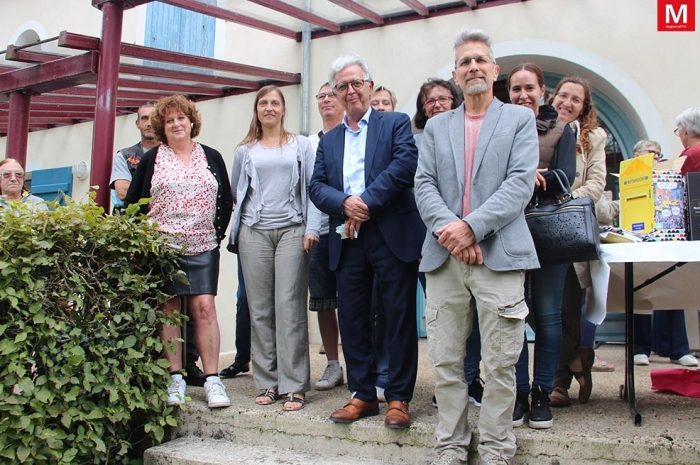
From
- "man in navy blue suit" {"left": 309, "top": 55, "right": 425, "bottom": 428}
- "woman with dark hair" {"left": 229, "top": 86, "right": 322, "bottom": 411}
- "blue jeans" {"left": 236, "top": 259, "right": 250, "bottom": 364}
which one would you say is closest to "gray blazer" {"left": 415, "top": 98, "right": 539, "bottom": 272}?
"man in navy blue suit" {"left": 309, "top": 55, "right": 425, "bottom": 428}

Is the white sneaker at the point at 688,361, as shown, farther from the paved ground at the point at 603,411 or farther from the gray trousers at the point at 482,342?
the gray trousers at the point at 482,342

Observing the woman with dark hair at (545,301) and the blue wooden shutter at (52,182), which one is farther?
the blue wooden shutter at (52,182)

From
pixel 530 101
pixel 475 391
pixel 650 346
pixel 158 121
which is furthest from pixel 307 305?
pixel 650 346

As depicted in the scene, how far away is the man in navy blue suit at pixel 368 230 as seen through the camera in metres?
3.18

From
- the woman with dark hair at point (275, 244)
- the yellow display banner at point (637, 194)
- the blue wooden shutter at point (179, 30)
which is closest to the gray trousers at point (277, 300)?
the woman with dark hair at point (275, 244)

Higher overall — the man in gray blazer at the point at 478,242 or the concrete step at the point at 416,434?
the man in gray blazer at the point at 478,242

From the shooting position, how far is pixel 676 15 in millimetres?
5578

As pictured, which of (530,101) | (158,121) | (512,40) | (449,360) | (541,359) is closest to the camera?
(449,360)

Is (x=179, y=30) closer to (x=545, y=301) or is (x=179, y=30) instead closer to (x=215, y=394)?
(x=215, y=394)

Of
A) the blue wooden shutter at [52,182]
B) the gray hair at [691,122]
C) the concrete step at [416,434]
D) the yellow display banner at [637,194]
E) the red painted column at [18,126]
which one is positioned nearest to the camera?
the concrete step at [416,434]

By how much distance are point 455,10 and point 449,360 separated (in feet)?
14.5

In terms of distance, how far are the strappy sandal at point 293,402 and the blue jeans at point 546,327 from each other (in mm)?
1128

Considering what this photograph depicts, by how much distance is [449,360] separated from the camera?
2826mm

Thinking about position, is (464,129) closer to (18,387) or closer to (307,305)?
(307,305)
